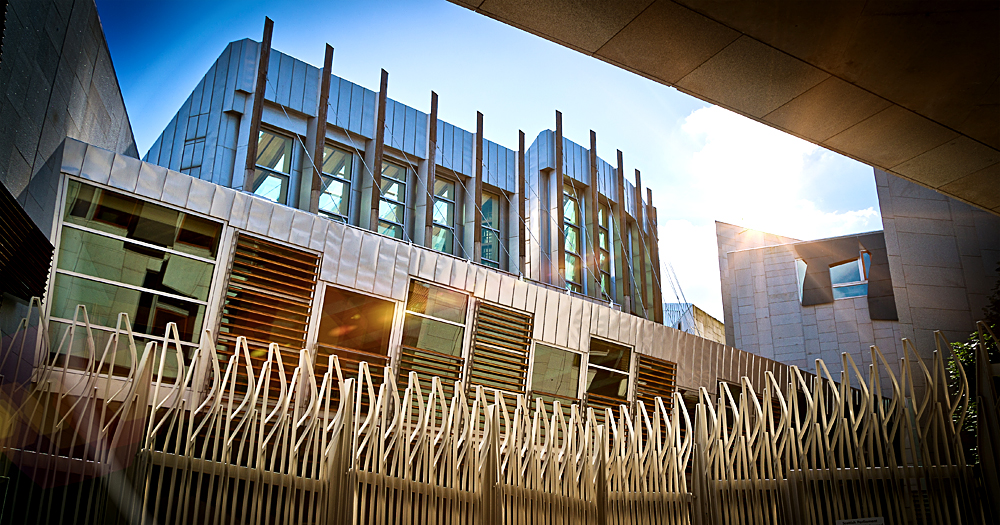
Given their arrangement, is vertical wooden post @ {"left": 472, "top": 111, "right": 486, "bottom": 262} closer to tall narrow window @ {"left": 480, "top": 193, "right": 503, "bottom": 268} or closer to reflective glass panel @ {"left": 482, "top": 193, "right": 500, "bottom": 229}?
tall narrow window @ {"left": 480, "top": 193, "right": 503, "bottom": 268}

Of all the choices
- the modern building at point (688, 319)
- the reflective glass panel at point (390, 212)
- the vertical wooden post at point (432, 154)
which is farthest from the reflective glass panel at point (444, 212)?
the modern building at point (688, 319)

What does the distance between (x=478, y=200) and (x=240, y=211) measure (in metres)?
8.78

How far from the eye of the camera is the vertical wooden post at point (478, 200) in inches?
690

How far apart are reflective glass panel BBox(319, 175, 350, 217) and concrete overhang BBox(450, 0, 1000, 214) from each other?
36.8 feet

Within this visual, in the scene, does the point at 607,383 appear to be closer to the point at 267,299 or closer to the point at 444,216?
the point at 444,216

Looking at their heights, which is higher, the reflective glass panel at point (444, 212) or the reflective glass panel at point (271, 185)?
the reflective glass panel at point (444, 212)

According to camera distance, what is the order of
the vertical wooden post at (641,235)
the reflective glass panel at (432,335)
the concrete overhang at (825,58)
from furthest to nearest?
the vertical wooden post at (641,235) < the reflective glass panel at (432,335) < the concrete overhang at (825,58)

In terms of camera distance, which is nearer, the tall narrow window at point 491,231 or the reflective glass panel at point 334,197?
the reflective glass panel at point 334,197

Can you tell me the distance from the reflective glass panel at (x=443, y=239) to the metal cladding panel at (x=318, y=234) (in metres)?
7.22

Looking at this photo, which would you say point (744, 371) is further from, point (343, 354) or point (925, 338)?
point (343, 354)

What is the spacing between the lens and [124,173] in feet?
29.1

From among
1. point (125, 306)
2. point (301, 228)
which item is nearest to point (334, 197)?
point (301, 228)

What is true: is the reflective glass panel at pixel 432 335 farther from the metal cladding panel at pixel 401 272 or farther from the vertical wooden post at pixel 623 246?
the vertical wooden post at pixel 623 246

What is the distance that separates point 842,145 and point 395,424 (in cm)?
446
